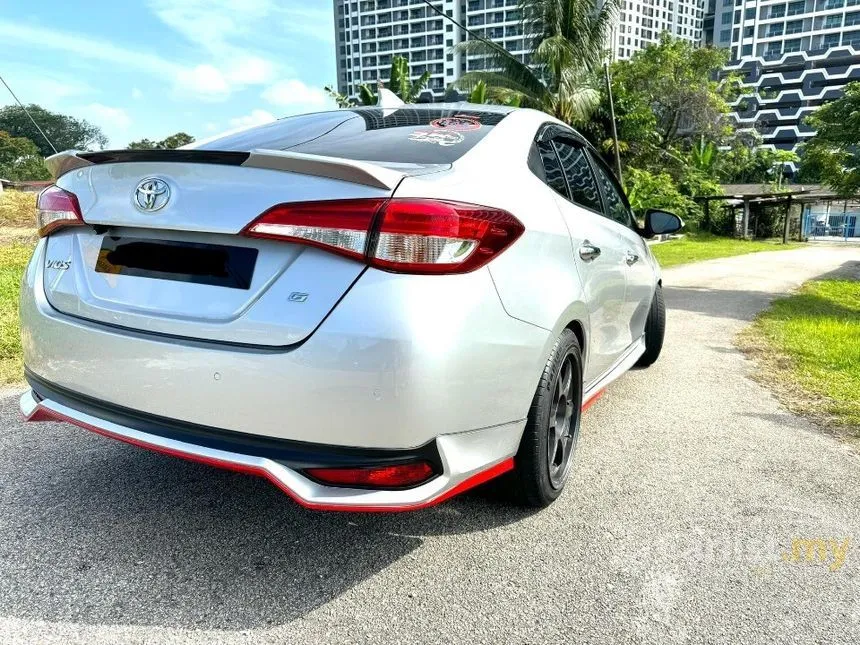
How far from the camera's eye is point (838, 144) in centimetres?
1020

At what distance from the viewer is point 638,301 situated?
3.87 meters

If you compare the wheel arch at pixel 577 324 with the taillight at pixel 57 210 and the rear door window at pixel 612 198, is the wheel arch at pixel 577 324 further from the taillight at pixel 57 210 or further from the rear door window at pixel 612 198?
the taillight at pixel 57 210

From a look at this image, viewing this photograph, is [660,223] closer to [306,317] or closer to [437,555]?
[437,555]

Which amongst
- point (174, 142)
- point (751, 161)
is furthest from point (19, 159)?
Result: point (751, 161)

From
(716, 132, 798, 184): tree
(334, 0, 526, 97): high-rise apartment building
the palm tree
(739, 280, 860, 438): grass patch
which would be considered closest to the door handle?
(739, 280, 860, 438): grass patch

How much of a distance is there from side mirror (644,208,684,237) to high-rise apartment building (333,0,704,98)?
102 m

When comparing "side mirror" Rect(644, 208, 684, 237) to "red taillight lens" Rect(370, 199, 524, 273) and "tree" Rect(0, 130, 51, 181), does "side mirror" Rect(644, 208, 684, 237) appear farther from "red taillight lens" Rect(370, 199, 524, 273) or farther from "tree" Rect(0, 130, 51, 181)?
"tree" Rect(0, 130, 51, 181)

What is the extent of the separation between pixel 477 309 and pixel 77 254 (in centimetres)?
140

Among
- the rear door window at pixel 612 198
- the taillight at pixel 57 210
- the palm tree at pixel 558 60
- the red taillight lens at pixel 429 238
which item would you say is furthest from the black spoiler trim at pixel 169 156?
the palm tree at pixel 558 60

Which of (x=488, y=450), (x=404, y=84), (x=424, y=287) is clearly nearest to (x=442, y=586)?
(x=488, y=450)

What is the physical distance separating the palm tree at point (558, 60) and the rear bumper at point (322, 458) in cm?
2286

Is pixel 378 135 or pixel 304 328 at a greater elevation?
pixel 378 135

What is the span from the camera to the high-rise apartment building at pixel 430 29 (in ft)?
348

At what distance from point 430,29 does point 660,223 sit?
386 ft
